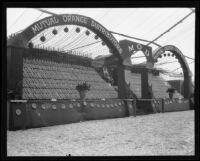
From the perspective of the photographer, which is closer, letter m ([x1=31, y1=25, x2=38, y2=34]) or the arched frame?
the arched frame

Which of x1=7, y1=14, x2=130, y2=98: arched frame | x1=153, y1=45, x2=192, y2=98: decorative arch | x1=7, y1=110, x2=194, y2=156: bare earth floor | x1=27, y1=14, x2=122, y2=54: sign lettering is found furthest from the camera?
x1=153, y1=45, x2=192, y2=98: decorative arch

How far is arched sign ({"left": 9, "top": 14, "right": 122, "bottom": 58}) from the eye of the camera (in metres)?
10.4

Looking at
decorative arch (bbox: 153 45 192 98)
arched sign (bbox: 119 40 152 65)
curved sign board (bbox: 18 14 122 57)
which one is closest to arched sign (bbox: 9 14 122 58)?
curved sign board (bbox: 18 14 122 57)

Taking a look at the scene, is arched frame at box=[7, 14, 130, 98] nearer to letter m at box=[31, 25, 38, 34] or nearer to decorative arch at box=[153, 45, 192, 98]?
letter m at box=[31, 25, 38, 34]

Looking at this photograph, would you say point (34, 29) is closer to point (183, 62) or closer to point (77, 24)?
point (77, 24)

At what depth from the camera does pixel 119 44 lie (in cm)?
1516

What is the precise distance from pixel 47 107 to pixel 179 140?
5.25 metres

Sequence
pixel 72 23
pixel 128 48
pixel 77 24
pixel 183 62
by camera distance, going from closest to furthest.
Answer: pixel 72 23 → pixel 77 24 → pixel 128 48 → pixel 183 62

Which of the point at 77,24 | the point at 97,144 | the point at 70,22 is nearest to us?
the point at 97,144

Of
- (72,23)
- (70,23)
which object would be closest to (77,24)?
(72,23)

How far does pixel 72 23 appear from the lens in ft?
38.5

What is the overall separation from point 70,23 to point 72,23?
133mm

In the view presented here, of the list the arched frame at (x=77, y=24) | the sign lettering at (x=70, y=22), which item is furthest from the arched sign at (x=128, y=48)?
the sign lettering at (x=70, y=22)

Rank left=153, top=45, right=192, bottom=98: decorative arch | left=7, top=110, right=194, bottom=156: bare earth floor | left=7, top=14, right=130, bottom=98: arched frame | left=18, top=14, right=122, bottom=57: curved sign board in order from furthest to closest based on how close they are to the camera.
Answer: left=153, top=45, right=192, bottom=98: decorative arch < left=18, top=14, right=122, bottom=57: curved sign board < left=7, top=14, right=130, bottom=98: arched frame < left=7, top=110, right=194, bottom=156: bare earth floor
